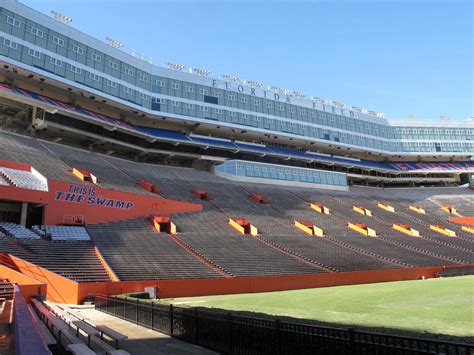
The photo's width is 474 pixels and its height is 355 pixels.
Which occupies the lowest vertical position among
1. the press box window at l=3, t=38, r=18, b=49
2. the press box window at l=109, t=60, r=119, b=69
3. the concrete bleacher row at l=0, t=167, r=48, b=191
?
the concrete bleacher row at l=0, t=167, r=48, b=191

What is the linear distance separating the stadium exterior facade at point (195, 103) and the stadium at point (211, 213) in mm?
229

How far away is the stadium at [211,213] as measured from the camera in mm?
9930

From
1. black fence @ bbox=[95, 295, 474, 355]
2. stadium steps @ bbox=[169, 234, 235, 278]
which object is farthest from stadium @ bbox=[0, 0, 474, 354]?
stadium steps @ bbox=[169, 234, 235, 278]

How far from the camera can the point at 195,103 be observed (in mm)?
53250

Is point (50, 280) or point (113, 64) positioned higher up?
point (113, 64)

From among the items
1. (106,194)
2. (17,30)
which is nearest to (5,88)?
(17,30)

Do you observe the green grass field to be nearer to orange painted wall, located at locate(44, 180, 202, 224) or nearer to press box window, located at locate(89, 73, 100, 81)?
orange painted wall, located at locate(44, 180, 202, 224)

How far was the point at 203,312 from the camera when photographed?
Answer: 31.6ft

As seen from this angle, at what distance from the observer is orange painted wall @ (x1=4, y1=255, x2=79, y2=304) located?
18797 millimetres

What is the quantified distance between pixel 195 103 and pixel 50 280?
123ft

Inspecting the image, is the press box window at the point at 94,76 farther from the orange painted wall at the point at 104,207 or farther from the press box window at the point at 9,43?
the orange painted wall at the point at 104,207

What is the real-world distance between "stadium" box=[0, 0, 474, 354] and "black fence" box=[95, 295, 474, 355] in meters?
0.04

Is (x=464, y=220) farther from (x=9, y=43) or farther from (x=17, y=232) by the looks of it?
(x=9, y=43)

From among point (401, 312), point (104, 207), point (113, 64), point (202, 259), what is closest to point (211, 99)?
point (113, 64)
